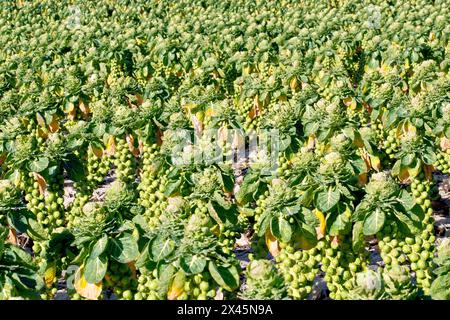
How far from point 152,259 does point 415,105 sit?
505cm

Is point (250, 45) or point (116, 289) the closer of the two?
point (116, 289)

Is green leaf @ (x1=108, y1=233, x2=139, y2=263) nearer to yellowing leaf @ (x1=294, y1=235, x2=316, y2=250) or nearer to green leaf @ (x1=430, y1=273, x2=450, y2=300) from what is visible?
yellowing leaf @ (x1=294, y1=235, x2=316, y2=250)

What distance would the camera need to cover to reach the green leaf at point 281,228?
5281 millimetres

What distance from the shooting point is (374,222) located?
5.20m

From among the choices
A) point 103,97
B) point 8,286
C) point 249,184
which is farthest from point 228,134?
point 8,286

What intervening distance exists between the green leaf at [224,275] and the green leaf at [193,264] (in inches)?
3.5

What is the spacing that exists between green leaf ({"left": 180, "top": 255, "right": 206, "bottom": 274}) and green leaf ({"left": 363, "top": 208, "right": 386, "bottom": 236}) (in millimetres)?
1675

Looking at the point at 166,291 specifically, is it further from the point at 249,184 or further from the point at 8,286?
the point at 249,184

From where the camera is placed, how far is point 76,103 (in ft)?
34.6

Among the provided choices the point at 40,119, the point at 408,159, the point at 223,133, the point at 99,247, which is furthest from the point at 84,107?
the point at 408,159

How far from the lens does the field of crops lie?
4.85 meters

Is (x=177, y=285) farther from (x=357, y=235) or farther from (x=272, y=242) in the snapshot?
(x=357, y=235)

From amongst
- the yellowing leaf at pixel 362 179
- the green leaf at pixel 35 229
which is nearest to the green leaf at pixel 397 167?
the yellowing leaf at pixel 362 179

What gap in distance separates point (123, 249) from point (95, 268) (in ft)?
Answer: 0.96
